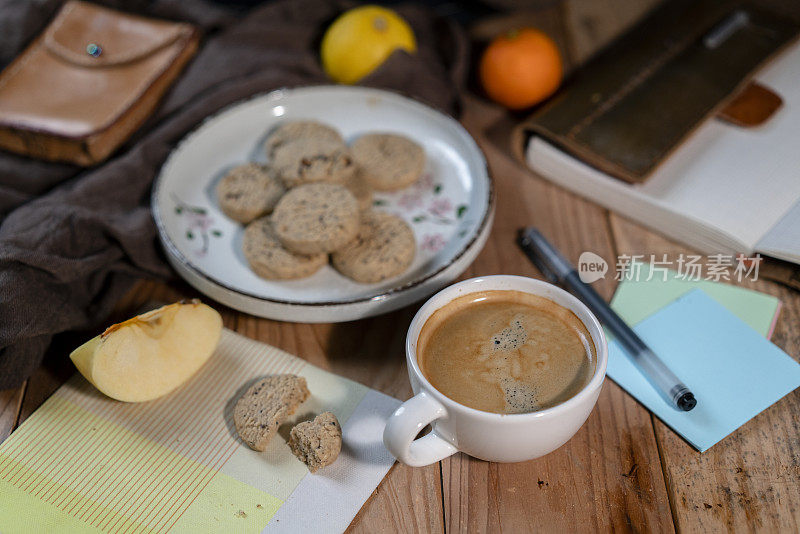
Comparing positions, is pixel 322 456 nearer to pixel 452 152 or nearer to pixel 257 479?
pixel 257 479

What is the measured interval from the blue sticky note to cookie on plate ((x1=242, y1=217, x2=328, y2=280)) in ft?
1.41

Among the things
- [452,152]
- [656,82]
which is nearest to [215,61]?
[452,152]

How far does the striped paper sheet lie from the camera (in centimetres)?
72

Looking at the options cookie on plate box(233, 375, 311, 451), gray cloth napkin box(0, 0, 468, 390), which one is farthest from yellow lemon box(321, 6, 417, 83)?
cookie on plate box(233, 375, 311, 451)

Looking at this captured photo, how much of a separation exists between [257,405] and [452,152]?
0.58m

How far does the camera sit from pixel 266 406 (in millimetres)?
797

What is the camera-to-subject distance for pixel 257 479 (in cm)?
75

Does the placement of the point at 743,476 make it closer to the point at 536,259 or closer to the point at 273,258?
the point at 536,259

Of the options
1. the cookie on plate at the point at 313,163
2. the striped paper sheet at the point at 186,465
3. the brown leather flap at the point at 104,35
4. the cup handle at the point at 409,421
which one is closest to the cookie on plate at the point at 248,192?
the cookie on plate at the point at 313,163

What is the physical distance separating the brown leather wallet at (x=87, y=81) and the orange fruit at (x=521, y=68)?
590 mm

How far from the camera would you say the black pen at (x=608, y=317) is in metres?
0.81

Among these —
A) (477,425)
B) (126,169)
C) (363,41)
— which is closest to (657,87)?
(363,41)

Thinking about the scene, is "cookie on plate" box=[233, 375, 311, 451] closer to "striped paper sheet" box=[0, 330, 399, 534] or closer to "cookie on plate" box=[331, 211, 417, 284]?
"striped paper sheet" box=[0, 330, 399, 534]

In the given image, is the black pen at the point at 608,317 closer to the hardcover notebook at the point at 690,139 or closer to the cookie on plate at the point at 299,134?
the hardcover notebook at the point at 690,139
